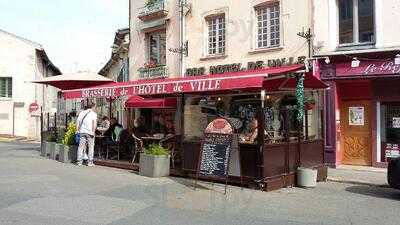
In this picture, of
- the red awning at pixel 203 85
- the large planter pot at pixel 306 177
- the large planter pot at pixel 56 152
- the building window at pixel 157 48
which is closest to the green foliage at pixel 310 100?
the red awning at pixel 203 85

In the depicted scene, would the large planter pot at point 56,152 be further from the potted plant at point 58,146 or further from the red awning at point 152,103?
the red awning at point 152,103

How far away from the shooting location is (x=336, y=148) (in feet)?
50.9

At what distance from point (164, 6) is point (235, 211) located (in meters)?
13.7

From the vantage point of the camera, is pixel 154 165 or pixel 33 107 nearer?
pixel 154 165

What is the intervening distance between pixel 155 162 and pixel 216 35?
7.90 meters

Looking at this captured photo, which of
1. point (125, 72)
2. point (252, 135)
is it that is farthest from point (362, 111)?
point (125, 72)

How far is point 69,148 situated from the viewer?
15969 mm

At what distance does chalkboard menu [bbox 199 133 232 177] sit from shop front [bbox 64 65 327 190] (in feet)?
1.35

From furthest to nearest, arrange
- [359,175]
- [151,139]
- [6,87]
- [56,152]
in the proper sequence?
[6,87]
[56,152]
[151,139]
[359,175]

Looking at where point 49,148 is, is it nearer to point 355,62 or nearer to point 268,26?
point 268,26

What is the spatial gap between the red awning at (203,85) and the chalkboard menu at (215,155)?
3.82 ft

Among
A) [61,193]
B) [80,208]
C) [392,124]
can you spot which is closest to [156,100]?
[392,124]

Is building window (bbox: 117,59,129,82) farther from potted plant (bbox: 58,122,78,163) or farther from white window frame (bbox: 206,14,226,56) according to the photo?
potted plant (bbox: 58,122,78,163)

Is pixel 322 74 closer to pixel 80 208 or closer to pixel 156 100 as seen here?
pixel 156 100
